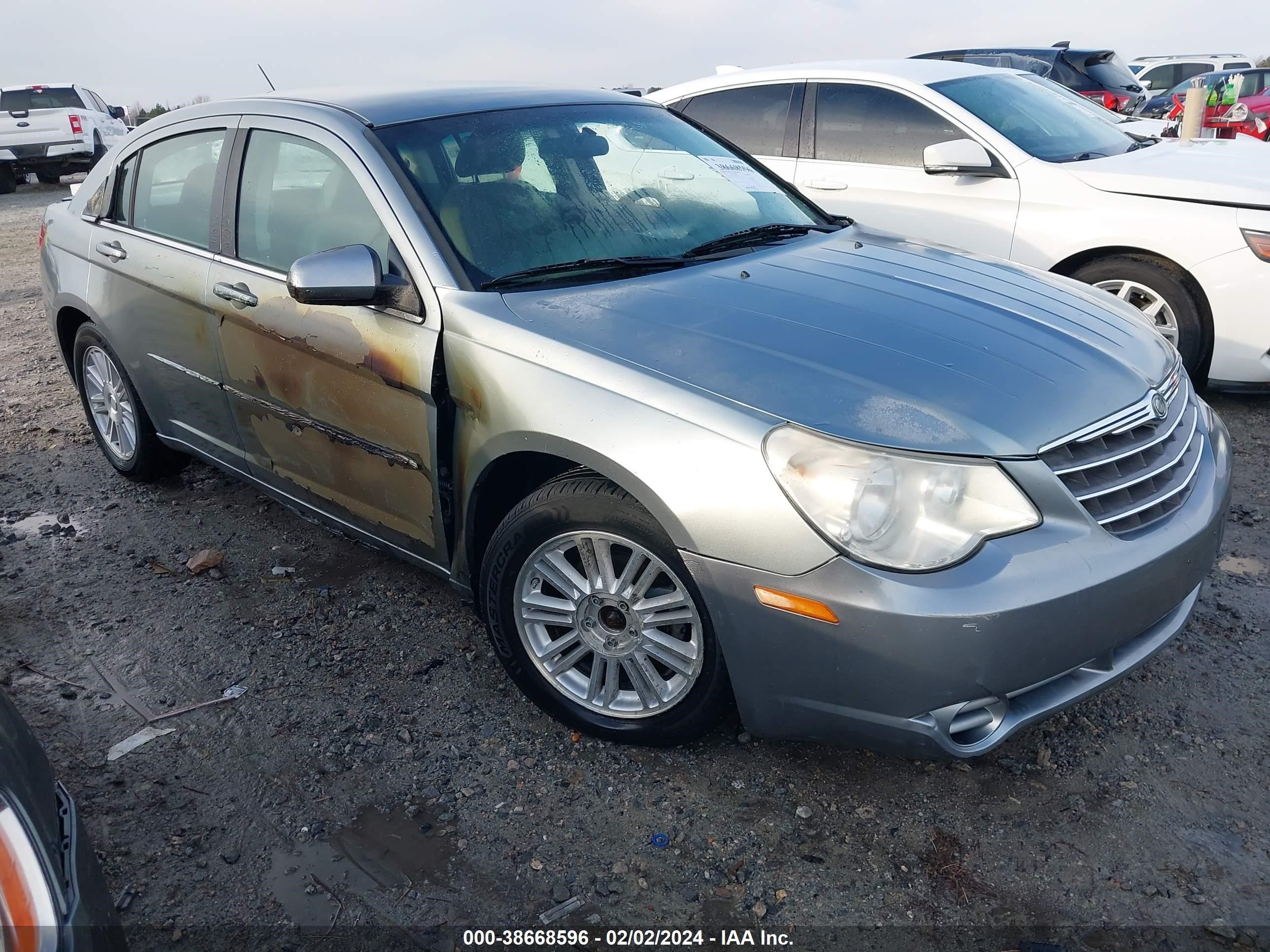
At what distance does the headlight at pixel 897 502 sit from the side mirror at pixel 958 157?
3516 millimetres

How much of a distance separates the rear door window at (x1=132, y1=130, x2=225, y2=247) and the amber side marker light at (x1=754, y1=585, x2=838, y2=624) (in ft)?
8.25

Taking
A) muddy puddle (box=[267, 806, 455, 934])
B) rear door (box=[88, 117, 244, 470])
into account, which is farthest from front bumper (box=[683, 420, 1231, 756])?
rear door (box=[88, 117, 244, 470])

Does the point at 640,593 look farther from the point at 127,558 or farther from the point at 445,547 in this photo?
the point at 127,558

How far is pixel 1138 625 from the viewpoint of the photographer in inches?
92.4

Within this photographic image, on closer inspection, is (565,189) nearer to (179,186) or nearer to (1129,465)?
(179,186)

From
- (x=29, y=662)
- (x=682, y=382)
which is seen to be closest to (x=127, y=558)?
(x=29, y=662)

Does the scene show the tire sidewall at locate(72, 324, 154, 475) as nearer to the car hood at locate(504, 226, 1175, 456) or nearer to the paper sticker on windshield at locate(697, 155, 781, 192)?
the car hood at locate(504, 226, 1175, 456)

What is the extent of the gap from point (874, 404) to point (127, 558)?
3.14m

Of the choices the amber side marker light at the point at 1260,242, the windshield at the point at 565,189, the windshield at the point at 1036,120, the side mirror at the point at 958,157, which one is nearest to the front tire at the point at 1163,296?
the amber side marker light at the point at 1260,242

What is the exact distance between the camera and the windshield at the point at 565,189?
296cm

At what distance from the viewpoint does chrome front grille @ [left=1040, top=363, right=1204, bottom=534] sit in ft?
7.49

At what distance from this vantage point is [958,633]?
208cm

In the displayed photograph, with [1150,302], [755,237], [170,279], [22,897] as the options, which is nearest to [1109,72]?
[1150,302]

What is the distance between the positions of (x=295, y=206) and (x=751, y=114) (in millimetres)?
3573
